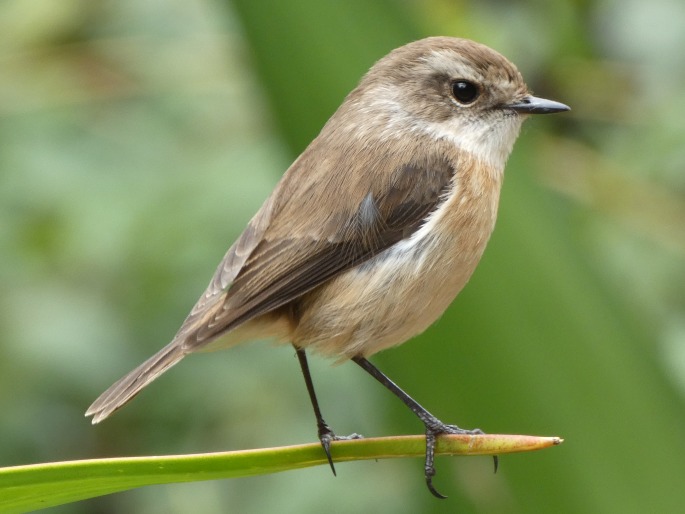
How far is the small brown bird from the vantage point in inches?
101

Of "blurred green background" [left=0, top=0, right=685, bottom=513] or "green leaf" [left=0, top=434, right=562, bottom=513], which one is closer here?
"green leaf" [left=0, top=434, right=562, bottom=513]

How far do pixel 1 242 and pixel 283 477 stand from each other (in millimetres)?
1281

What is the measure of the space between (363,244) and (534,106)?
2.27 ft

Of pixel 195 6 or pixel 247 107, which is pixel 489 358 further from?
pixel 195 6

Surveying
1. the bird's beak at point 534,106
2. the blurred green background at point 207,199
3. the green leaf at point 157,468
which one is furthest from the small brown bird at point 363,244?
the green leaf at point 157,468

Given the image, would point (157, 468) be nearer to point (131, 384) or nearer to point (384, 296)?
point (131, 384)

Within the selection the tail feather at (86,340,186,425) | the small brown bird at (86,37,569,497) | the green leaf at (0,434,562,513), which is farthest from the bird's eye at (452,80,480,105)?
the green leaf at (0,434,562,513)

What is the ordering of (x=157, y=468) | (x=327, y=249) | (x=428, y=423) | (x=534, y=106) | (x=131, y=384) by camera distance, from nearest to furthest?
(x=157, y=468) < (x=131, y=384) < (x=428, y=423) < (x=327, y=249) < (x=534, y=106)

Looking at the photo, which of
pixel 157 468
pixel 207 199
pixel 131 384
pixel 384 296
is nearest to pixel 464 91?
pixel 384 296

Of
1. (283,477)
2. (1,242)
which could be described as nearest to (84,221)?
(1,242)

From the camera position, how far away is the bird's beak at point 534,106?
2969 millimetres

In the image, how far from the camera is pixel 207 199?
3533 millimetres

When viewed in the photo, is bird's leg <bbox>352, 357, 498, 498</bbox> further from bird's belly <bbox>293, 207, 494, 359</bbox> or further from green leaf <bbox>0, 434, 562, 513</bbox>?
green leaf <bbox>0, 434, 562, 513</bbox>

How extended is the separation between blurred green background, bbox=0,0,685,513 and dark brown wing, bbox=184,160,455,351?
0.29 m
